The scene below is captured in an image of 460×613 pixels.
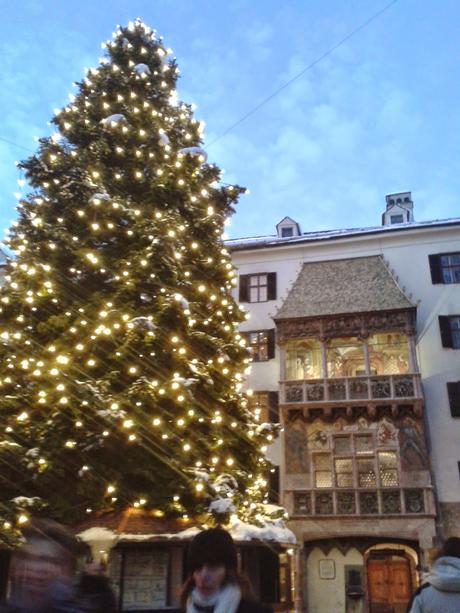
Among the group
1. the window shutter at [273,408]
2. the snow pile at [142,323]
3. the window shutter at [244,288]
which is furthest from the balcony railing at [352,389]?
the snow pile at [142,323]

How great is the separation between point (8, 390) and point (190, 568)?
9.37 m

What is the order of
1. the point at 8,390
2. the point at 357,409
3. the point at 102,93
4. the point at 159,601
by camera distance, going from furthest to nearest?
the point at 357,409, the point at 102,93, the point at 159,601, the point at 8,390

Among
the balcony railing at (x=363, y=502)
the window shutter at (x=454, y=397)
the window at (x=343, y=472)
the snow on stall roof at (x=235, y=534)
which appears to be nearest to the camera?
the snow on stall roof at (x=235, y=534)

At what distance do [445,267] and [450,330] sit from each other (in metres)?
2.93

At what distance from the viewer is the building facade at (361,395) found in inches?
811

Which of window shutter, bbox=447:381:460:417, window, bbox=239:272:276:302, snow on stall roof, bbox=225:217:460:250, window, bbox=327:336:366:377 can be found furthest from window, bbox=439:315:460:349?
window, bbox=239:272:276:302

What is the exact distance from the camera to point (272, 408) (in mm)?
23469

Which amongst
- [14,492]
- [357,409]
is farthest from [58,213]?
[357,409]

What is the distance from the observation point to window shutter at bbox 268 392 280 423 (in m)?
23.2

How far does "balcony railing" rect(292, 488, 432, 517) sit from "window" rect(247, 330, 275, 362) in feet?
19.4

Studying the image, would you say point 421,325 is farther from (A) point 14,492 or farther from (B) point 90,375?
(A) point 14,492

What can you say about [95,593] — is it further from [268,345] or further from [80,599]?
[268,345]

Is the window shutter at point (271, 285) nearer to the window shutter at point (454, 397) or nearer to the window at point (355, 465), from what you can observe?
the window at point (355, 465)

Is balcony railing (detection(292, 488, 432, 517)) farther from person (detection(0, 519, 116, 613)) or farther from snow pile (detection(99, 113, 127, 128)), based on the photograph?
person (detection(0, 519, 116, 613))
